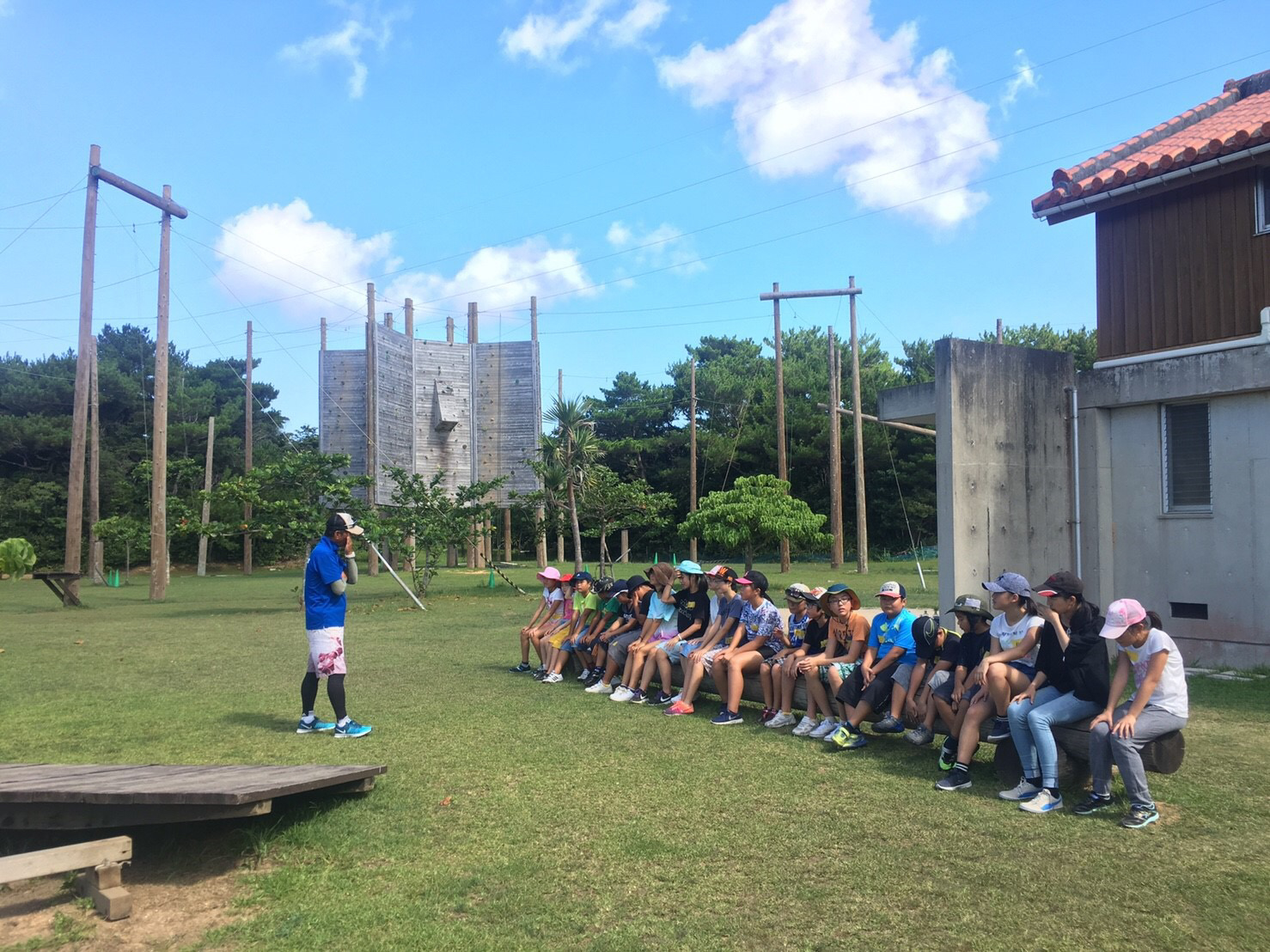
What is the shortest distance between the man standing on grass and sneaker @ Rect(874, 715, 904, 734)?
4148 millimetres

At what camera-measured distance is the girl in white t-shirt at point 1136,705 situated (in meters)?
5.61

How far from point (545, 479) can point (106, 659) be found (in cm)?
1472

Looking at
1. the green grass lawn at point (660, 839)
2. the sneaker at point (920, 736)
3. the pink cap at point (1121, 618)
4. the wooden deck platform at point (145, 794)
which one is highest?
the pink cap at point (1121, 618)

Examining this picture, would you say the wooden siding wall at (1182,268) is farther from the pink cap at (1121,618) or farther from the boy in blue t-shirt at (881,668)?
the pink cap at (1121,618)

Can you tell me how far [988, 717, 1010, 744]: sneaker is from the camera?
635 cm

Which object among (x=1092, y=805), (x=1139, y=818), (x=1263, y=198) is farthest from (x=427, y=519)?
(x=1139, y=818)

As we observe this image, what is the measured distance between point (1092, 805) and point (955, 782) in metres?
0.84

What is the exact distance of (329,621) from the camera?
316 inches

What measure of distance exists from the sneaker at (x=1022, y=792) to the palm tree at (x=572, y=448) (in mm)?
20215

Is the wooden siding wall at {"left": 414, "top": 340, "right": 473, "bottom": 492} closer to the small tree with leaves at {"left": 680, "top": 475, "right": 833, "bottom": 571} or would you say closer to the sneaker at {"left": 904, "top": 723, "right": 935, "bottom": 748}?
the small tree with leaves at {"left": 680, "top": 475, "right": 833, "bottom": 571}

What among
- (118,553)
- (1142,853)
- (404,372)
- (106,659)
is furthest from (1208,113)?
(118,553)

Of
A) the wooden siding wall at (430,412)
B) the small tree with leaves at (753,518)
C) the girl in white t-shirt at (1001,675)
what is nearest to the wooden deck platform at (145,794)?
the girl in white t-shirt at (1001,675)

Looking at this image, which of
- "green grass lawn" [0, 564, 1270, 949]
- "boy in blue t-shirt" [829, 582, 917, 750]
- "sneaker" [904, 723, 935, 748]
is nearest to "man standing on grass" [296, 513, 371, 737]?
"green grass lawn" [0, 564, 1270, 949]

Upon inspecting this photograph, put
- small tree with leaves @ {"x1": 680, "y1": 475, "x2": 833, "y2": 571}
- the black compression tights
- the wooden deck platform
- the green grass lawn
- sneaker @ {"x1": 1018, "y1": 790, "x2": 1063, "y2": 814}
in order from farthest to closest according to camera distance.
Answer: small tree with leaves @ {"x1": 680, "y1": 475, "x2": 833, "y2": 571}
the black compression tights
sneaker @ {"x1": 1018, "y1": 790, "x2": 1063, "y2": 814}
the wooden deck platform
the green grass lawn
